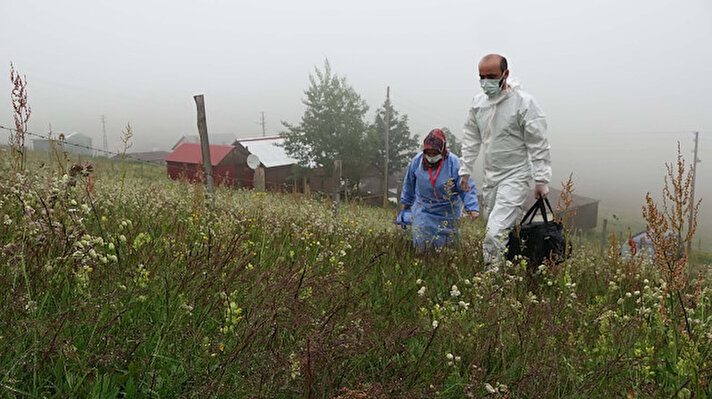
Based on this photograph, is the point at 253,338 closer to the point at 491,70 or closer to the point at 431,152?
the point at 491,70

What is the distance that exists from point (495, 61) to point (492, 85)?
0.76 ft

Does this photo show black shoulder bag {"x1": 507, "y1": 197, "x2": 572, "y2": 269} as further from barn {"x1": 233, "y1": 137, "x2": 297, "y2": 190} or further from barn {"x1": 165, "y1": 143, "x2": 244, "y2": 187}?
barn {"x1": 233, "y1": 137, "x2": 297, "y2": 190}

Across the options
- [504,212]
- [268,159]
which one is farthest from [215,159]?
[504,212]

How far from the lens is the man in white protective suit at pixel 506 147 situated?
460 centimetres

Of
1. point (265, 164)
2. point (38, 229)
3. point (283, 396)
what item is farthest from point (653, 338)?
point (265, 164)

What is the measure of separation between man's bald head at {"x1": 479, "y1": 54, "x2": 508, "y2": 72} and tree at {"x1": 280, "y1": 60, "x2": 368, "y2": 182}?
41.9 metres

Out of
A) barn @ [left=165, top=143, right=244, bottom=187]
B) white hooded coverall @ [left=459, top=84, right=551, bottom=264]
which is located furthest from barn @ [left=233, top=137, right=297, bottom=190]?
white hooded coverall @ [left=459, top=84, right=551, bottom=264]

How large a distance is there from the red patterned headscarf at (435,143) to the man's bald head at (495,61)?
1.06 m

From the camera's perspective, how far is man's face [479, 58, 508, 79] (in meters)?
4.68

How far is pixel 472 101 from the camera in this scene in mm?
5160

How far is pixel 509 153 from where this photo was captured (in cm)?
482

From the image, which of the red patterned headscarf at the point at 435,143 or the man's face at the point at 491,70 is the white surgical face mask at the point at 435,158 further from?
the man's face at the point at 491,70

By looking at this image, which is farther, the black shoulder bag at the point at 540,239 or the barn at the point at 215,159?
the barn at the point at 215,159

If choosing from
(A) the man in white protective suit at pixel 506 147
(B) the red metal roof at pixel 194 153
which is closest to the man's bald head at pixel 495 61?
(A) the man in white protective suit at pixel 506 147
